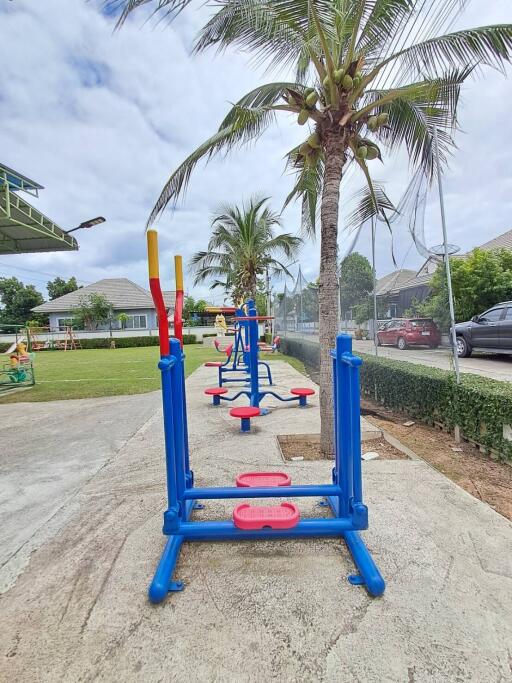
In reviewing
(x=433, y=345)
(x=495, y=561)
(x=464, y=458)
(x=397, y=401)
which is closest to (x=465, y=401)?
(x=464, y=458)

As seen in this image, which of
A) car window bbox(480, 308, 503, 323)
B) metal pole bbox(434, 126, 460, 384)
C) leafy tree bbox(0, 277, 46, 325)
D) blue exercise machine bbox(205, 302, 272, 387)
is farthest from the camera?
leafy tree bbox(0, 277, 46, 325)

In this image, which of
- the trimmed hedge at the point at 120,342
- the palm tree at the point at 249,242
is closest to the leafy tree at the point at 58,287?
the trimmed hedge at the point at 120,342

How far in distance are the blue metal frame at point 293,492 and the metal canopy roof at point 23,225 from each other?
657cm

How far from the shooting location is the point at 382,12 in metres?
3.51

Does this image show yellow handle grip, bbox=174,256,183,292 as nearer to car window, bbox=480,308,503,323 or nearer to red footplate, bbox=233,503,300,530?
red footplate, bbox=233,503,300,530

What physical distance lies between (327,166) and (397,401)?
11.8 feet

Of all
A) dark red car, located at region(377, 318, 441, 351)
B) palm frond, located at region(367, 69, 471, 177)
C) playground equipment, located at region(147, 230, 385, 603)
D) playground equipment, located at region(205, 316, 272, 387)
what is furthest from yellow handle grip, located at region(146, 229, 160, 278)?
playground equipment, located at region(205, 316, 272, 387)

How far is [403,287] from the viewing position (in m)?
5.46

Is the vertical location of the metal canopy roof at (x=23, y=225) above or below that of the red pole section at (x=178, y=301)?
above

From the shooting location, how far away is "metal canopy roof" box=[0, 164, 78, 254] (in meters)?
6.79

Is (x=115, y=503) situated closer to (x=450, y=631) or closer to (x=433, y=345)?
(x=450, y=631)

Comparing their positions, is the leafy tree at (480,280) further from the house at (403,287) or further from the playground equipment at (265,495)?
the playground equipment at (265,495)

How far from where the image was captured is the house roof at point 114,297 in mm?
32031

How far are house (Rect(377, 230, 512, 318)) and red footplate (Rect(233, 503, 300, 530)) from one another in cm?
375
